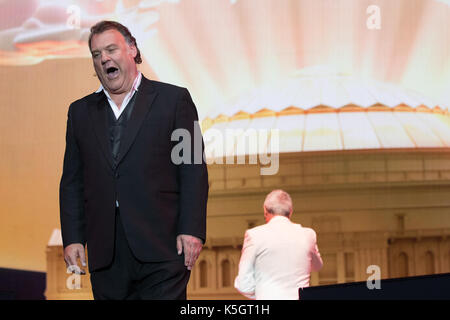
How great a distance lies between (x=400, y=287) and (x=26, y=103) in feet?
18.8

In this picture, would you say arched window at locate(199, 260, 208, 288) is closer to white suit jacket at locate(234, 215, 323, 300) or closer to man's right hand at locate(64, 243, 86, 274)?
white suit jacket at locate(234, 215, 323, 300)

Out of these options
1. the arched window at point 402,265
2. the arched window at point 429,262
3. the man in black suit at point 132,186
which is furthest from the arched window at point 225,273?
the man in black suit at point 132,186

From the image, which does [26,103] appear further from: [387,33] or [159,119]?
[159,119]

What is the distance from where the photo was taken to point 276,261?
3773 millimetres

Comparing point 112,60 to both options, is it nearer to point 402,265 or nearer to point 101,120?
point 101,120

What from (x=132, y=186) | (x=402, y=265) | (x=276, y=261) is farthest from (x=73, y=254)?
(x=402, y=265)

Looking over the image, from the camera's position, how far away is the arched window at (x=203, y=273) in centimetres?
745

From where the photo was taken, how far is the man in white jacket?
12.4ft

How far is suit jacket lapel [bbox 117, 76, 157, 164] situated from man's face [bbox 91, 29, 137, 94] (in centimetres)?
5

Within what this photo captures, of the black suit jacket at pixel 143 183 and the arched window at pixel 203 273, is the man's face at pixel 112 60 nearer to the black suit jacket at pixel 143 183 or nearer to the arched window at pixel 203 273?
the black suit jacket at pixel 143 183

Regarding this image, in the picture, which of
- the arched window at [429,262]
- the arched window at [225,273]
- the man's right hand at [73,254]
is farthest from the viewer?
the arched window at [225,273]

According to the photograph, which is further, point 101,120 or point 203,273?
point 203,273

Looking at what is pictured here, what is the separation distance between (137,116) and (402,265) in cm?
545

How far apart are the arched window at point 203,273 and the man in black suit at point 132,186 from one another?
16.7 feet
